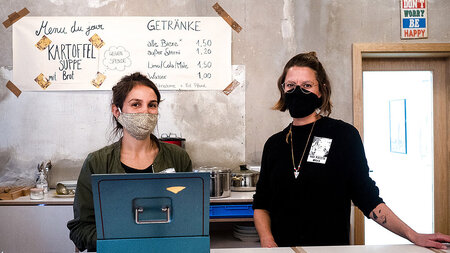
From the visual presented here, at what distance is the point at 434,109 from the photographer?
3668mm

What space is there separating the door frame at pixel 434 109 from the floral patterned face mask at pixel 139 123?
227 cm

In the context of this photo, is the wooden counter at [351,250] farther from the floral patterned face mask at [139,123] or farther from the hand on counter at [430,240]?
the floral patterned face mask at [139,123]

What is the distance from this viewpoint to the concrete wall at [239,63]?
3473 mm

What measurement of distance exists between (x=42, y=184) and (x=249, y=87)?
6.15 ft

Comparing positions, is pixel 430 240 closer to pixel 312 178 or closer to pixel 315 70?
pixel 312 178

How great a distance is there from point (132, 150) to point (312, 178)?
817 mm

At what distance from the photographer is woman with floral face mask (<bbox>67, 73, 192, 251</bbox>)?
1.69 meters

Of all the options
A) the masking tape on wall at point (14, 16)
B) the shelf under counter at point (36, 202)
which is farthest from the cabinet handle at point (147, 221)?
the masking tape on wall at point (14, 16)

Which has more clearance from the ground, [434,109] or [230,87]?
[230,87]

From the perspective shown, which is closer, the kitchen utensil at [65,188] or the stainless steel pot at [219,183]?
the stainless steel pot at [219,183]

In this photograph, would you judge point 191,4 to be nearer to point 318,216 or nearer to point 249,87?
point 249,87

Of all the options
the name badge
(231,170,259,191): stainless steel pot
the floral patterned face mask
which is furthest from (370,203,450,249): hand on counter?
(231,170,259,191): stainless steel pot

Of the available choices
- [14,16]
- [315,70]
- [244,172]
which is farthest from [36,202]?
[315,70]

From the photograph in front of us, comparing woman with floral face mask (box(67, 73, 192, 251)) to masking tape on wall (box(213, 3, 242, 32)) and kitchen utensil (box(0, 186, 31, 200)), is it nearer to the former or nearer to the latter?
kitchen utensil (box(0, 186, 31, 200))
